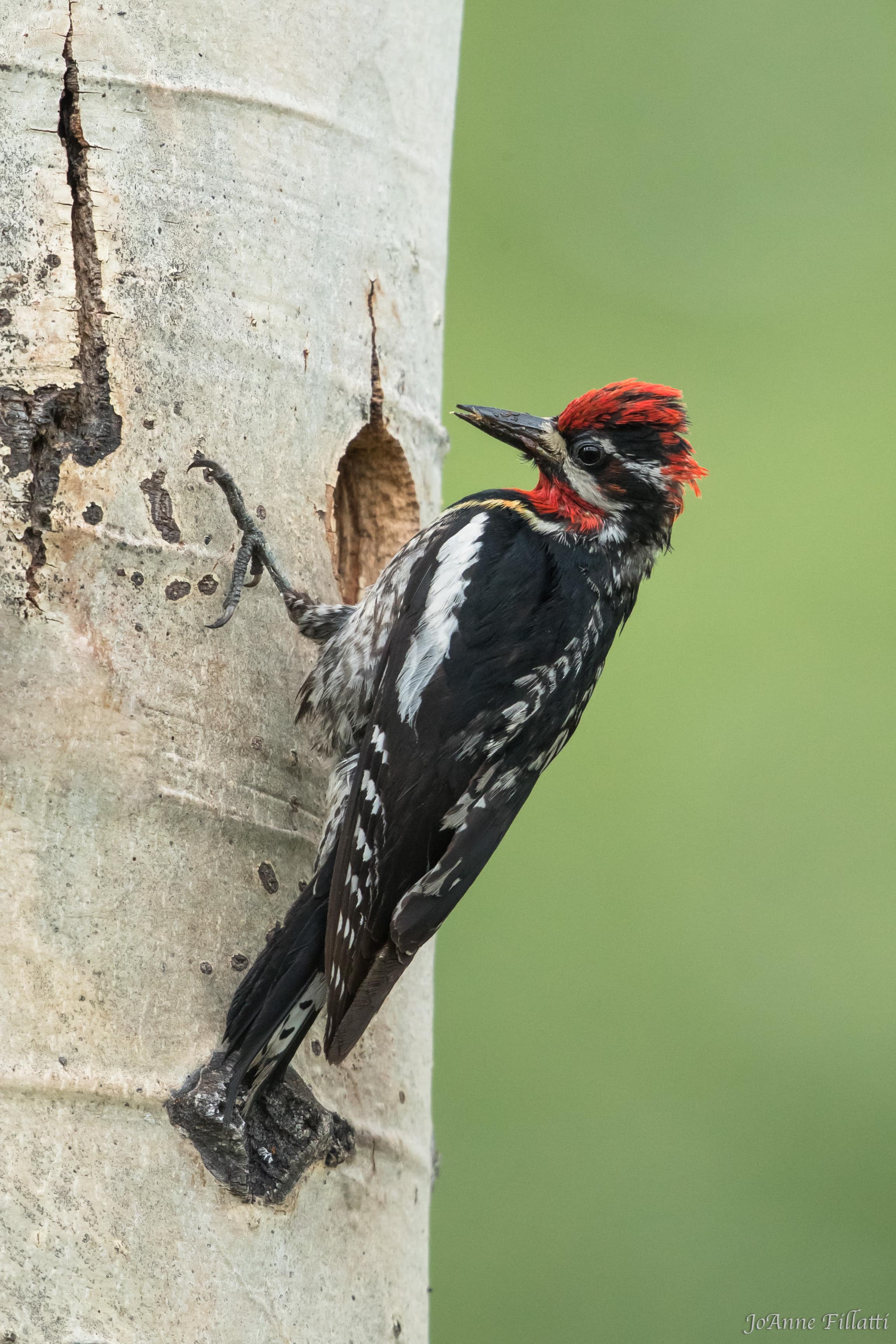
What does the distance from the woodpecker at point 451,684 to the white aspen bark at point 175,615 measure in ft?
0.21

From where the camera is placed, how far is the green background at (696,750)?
454 centimetres

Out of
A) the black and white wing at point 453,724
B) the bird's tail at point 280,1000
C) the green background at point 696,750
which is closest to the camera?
the bird's tail at point 280,1000

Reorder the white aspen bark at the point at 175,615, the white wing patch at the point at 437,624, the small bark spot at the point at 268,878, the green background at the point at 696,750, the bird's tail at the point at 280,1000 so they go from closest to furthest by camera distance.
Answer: the white aspen bark at the point at 175,615 → the bird's tail at the point at 280,1000 → the small bark spot at the point at 268,878 → the white wing patch at the point at 437,624 → the green background at the point at 696,750

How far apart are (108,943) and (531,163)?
14.0 feet

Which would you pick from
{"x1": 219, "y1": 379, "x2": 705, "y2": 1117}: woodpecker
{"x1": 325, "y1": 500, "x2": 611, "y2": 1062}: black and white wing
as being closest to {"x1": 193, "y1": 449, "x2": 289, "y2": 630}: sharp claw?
{"x1": 219, "y1": 379, "x2": 705, "y2": 1117}: woodpecker

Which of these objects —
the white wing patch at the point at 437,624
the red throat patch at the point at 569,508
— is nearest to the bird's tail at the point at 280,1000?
the white wing patch at the point at 437,624

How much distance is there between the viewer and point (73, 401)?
83.8 inches

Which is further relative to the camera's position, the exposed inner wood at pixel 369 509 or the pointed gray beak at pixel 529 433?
the pointed gray beak at pixel 529 433

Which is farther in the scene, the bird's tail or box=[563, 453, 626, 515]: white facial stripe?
box=[563, 453, 626, 515]: white facial stripe

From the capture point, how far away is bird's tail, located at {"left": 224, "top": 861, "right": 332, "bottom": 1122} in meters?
2.00

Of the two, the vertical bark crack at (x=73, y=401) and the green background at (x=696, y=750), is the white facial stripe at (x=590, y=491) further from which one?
the green background at (x=696, y=750)
